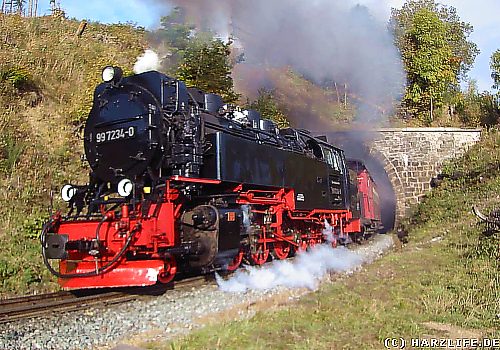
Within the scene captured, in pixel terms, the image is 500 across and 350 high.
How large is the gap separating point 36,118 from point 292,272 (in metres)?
8.80

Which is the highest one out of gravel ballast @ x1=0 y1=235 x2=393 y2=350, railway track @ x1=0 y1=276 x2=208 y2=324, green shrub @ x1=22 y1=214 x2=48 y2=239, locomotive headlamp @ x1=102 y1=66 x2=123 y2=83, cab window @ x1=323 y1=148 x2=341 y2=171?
locomotive headlamp @ x1=102 y1=66 x2=123 y2=83

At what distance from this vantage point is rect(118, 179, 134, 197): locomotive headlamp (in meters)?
7.34

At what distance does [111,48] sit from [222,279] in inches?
581

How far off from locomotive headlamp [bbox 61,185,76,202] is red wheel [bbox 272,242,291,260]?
13.9 ft

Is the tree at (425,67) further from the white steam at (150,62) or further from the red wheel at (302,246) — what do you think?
the red wheel at (302,246)

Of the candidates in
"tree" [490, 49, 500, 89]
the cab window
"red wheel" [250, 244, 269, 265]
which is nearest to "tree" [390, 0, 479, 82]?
"tree" [490, 49, 500, 89]

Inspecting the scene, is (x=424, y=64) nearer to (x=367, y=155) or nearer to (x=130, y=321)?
(x=367, y=155)

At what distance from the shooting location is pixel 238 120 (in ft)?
32.2

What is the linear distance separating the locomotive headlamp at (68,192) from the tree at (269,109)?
12.2 m

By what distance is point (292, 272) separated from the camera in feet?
31.1

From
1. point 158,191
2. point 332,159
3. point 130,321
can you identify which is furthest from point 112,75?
point 332,159

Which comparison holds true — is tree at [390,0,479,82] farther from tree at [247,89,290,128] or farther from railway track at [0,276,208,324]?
railway track at [0,276,208,324]

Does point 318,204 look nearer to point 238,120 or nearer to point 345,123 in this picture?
point 238,120

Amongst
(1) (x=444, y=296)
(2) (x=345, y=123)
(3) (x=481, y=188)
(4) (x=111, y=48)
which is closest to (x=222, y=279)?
(1) (x=444, y=296)
